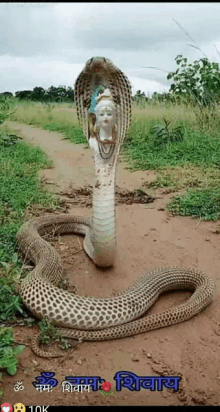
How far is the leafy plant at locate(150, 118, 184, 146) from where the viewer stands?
Result: 8.09 m

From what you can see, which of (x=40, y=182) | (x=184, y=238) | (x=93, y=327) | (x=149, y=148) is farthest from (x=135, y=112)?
(x=93, y=327)

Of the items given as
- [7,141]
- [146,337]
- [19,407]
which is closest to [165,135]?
[7,141]

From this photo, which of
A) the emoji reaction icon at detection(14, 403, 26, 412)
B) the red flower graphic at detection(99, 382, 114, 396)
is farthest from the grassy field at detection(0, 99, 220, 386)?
the red flower graphic at detection(99, 382, 114, 396)

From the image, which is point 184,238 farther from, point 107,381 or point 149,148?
point 149,148

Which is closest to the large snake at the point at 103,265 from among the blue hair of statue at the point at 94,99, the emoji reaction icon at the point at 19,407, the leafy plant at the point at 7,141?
the blue hair of statue at the point at 94,99

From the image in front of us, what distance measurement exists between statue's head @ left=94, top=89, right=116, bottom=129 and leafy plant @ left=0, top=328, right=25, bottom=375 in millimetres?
1575

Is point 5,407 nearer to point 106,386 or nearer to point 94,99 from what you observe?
point 106,386

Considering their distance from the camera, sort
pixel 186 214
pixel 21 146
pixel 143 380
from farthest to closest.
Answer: pixel 21 146
pixel 186 214
pixel 143 380

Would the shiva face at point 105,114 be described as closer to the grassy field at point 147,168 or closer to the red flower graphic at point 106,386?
the grassy field at point 147,168

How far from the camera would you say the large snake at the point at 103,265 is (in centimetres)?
281

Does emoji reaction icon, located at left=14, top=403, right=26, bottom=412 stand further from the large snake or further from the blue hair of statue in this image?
the blue hair of statue

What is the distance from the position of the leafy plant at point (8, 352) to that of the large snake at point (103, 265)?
0.55 feet

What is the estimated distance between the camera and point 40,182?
6.25 m

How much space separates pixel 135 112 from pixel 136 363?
8.67m
